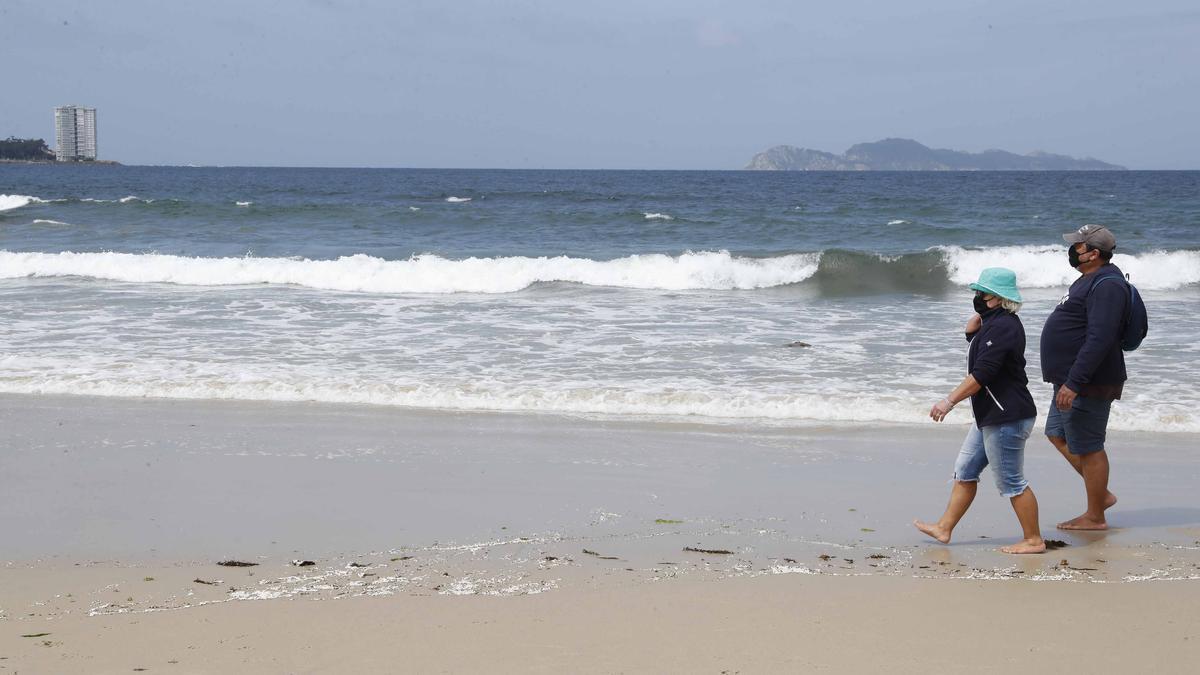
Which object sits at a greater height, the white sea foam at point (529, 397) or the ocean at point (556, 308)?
the ocean at point (556, 308)

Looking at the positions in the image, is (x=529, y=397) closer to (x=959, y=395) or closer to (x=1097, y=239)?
(x=959, y=395)

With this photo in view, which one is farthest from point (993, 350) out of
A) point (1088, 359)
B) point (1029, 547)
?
point (1029, 547)

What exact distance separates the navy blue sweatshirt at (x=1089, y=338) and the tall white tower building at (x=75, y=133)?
7082 inches

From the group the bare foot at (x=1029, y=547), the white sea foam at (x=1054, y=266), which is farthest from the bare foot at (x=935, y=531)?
the white sea foam at (x=1054, y=266)

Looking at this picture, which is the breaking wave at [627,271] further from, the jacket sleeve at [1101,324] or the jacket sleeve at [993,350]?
the jacket sleeve at [993,350]

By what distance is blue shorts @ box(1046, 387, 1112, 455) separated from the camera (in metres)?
5.42

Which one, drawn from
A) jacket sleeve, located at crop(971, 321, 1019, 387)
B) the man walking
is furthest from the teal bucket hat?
the man walking

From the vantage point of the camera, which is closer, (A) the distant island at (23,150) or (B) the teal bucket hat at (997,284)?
(B) the teal bucket hat at (997,284)

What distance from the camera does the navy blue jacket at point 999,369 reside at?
15.9ft

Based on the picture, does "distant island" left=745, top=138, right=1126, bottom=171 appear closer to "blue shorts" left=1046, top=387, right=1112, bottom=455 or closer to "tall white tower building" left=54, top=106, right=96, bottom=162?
"tall white tower building" left=54, top=106, right=96, bottom=162

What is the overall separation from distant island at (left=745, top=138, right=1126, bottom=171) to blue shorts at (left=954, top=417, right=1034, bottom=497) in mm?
164153

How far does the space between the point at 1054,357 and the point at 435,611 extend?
3.30m

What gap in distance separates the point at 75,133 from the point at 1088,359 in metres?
187

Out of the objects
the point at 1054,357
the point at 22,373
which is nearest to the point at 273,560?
the point at 1054,357
